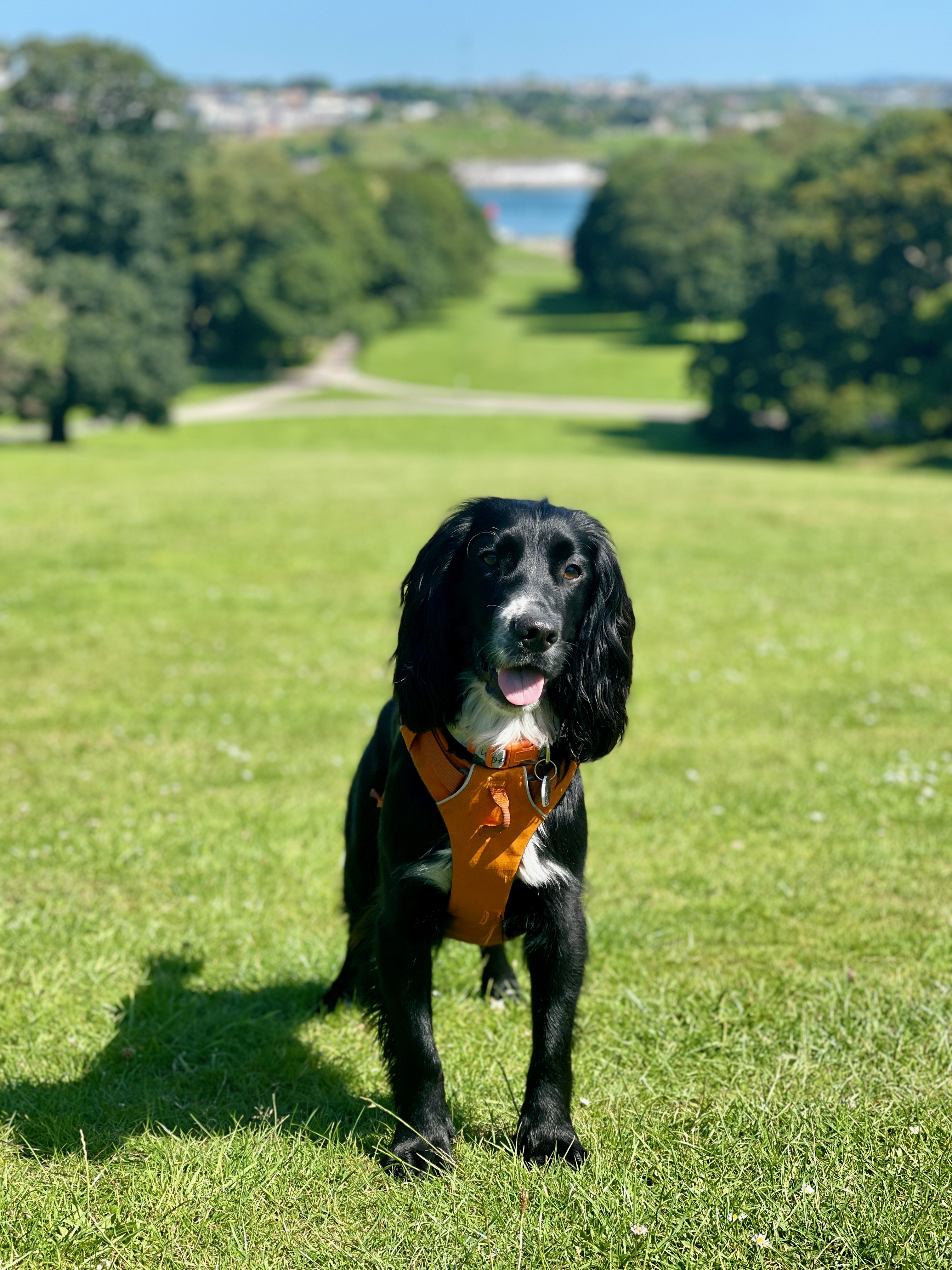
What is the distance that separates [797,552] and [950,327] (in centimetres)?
3903

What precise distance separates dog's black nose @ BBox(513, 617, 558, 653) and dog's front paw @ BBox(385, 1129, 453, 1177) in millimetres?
1635

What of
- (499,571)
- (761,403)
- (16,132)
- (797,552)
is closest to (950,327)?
(761,403)

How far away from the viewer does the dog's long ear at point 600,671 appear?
13.0 feet

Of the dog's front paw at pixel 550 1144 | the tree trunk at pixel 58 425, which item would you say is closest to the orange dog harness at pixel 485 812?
the dog's front paw at pixel 550 1144

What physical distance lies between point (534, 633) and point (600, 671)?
44cm

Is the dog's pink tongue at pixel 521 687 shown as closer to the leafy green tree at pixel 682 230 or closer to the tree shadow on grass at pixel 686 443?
the tree shadow on grass at pixel 686 443

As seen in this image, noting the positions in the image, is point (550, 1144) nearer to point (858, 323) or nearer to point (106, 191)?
point (858, 323)

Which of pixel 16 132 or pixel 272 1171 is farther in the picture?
pixel 16 132

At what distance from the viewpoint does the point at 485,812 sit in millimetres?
3834

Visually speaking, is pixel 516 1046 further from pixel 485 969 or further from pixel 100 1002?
pixel 100 1002

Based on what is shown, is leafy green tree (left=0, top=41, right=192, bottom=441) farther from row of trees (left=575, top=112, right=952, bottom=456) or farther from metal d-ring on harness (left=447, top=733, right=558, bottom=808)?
metal d-ring on harness (left=447, top=733, right=558, bottom=808)

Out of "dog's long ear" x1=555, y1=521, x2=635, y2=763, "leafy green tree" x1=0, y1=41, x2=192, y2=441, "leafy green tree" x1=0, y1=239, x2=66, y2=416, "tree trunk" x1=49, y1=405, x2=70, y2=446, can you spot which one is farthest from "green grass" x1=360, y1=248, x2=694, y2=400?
"dog's long ear" x1=555, y1=521, x2=635, y2=763

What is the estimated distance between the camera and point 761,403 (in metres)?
55.5

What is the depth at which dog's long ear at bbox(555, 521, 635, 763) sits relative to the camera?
3.97 m
